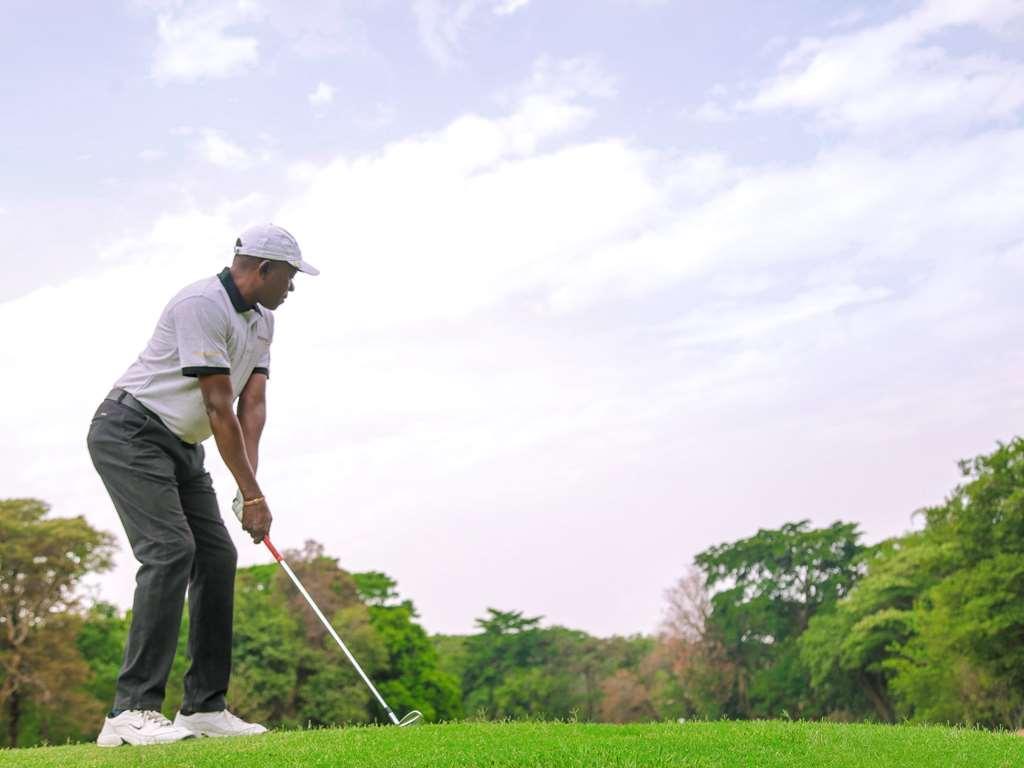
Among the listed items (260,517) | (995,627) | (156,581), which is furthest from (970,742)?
(995,627)

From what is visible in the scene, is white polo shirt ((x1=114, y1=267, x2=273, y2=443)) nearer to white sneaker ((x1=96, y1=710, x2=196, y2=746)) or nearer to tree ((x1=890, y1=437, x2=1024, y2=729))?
white sneaker ((x1=96, y1=710, x2=196, y2=746))

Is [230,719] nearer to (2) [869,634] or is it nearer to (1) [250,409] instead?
(1) [250,409]

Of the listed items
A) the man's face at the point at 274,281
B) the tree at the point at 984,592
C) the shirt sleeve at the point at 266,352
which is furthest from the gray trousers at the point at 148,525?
the tree at the point at 984,592

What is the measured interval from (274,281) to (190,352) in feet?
2.66

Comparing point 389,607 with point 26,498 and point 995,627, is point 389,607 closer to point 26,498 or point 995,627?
point 26,498

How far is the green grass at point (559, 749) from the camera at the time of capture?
7168 millimetres

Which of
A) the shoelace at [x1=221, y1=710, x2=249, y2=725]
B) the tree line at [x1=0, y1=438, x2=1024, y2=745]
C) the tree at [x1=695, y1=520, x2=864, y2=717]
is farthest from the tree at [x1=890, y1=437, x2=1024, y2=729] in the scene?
the shoelace at [x1=221, y1=710, x2=249, y2=725]

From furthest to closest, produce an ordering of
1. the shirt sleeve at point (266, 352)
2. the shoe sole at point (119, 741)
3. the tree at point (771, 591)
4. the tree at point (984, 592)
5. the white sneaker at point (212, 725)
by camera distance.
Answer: the tree at point (771, 591), the tree at point (984, 592), the shirt sleeve at point (266, 352), the white sneaker at point (212, 725), the shoe sole at point (119, 741)

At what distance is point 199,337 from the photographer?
795cm

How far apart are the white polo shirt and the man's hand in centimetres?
65

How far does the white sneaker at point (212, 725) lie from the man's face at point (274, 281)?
10.2 feet

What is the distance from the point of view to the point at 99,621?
58062mm

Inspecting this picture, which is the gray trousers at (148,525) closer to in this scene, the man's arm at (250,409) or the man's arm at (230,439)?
the man's arm at (230,439)

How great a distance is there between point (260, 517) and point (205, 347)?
4.23ft
